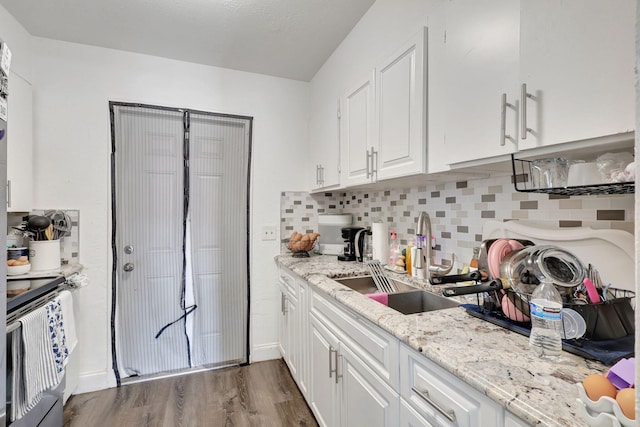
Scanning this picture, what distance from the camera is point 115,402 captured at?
2020 millimetres

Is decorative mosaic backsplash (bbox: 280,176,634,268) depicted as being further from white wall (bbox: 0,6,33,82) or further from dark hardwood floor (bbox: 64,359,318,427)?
white wall (bbox: 0,6,33,82)

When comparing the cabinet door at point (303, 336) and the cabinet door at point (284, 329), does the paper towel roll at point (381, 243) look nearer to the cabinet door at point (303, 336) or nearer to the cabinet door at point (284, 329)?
the cabinet door at point (303, 336)

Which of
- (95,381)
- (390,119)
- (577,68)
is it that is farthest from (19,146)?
(577,68)

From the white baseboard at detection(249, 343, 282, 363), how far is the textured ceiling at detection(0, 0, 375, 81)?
7.62ft

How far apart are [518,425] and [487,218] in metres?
0.96

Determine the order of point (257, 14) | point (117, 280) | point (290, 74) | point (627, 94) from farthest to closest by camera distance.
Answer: point (290, 74) < point (117, 280) < point (257, 14) < point (627, 94)

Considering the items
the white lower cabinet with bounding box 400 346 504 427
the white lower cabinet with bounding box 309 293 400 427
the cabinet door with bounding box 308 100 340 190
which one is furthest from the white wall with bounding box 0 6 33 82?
the white lower cabinet with bounding box 400 346 504 427

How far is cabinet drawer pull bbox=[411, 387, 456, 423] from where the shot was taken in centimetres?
76

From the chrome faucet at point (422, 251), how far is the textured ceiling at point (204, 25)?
4.17 feet

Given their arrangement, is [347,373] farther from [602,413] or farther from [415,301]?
[602,413]

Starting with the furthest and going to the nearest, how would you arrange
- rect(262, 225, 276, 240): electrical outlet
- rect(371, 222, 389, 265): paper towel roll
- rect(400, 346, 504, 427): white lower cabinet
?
1. rect(262, 225, 276, 240): electrical outlet
2. rect(371, 222, 389, 265): paper towel roll
3. rect(400, 346, 504, 427): white lower cabinet

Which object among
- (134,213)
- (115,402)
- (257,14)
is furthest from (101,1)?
(115,402)

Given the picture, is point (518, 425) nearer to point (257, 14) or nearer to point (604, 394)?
point (604, 394)

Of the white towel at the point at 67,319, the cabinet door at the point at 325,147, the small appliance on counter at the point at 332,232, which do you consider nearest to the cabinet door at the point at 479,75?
the cabinet door at the point at 325,147
